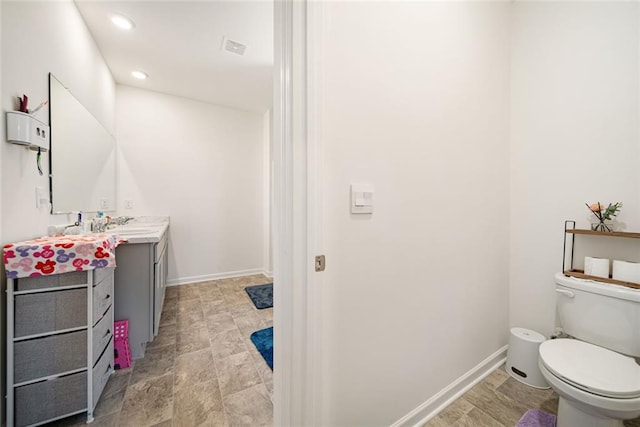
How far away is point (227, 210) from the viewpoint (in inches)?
146

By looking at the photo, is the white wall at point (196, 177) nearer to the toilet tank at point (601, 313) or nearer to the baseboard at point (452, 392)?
the baseboard at point (452, 392)

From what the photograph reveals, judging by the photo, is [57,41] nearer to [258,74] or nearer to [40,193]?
[40,193]

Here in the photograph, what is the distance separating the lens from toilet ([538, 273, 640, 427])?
38.0 inches

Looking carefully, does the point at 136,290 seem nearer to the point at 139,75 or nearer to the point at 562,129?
the point at 139,75

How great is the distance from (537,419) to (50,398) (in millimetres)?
2490

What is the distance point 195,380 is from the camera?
1.60 metres

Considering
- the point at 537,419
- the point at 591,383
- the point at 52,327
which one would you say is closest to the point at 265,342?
the point at 52,327

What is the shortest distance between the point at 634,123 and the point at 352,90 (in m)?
1.62

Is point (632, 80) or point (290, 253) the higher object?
point (632, 80)

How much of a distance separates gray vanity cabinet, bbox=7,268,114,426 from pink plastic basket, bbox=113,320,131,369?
1.29ft

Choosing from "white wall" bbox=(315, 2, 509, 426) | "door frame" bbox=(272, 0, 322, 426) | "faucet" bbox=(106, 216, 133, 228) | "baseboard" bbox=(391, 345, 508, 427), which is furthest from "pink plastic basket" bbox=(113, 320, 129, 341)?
"baseboard" bbox=(391, 345, 508, 427)

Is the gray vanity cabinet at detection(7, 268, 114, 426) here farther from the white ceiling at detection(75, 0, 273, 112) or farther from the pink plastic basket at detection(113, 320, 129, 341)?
the white ceiling at detection(75, 0, 273, 112)

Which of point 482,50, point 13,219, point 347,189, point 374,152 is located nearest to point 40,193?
point 13,219

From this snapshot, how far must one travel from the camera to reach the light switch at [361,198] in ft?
3.24
